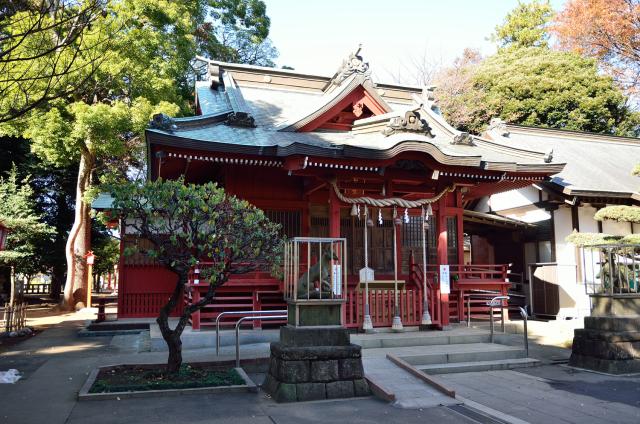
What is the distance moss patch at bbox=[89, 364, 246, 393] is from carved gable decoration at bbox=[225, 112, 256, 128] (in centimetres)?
627

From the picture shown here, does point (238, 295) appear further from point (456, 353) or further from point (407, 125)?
point (407, 125)

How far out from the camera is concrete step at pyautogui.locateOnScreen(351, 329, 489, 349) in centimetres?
977

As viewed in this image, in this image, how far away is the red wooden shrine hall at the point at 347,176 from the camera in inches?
414

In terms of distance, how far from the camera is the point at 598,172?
1709cm

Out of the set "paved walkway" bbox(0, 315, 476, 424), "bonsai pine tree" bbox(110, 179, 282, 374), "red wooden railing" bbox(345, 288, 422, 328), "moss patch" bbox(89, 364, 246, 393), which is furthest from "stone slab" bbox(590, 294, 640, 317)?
"moss patch" bbox(89, 364, 246, 393)

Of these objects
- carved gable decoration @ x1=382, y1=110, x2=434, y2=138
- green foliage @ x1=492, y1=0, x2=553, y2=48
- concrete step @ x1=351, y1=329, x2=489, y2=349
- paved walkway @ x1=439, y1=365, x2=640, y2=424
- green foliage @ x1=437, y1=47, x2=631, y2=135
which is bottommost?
paved walkway @ x1=439, y1=365, x2=640, y2=424

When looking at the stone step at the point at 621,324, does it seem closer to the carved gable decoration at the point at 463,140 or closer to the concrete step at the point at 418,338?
the concrete step at the point at 418,338

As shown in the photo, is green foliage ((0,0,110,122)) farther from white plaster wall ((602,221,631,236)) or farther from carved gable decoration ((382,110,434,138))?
white plaster wall ((602,221,631,236))

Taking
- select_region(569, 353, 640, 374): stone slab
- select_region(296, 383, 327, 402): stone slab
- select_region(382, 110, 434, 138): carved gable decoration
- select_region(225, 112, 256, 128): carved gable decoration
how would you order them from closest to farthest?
select_region(296, 383, 327, 402): stone slab, select_region(569, 353, 640, 374): stone slab, select_region(382, 110, 434, 138): carved gable decoration, select_region(225, 112, 256, 128): carved gable decoration

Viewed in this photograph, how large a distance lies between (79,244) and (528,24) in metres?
32.9

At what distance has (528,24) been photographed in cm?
3556

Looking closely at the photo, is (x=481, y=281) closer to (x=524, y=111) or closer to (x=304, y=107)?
(x=304, y=107)

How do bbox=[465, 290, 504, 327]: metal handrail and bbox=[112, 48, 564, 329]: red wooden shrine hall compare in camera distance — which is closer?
bbox=[112, 48, 564, 329]: red wooden shrine hall

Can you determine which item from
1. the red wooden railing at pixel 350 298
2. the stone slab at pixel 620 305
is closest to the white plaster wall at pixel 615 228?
the red wooden railing at pixel 350 298
